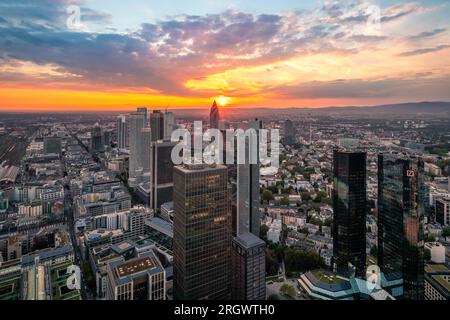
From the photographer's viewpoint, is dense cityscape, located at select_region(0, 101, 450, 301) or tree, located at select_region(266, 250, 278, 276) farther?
tree, located at select_region(266, 250, 278, 276)

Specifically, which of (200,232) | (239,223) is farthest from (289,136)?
(200,232)

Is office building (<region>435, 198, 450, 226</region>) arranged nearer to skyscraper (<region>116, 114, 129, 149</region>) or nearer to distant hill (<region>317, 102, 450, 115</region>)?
distant hill (<region>317, 102, 450, 115</region>)

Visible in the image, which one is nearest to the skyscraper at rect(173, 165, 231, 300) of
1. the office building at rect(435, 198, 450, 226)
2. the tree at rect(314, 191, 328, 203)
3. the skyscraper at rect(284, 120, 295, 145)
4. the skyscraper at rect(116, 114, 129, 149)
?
the tree at rect(314, 191, 328, 203)

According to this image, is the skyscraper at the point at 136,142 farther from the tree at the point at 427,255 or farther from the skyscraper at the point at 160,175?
the tree at the point at 427,255

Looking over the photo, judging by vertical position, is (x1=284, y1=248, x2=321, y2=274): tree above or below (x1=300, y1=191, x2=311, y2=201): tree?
below

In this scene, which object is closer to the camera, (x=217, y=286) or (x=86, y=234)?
(x=217, y=286)
